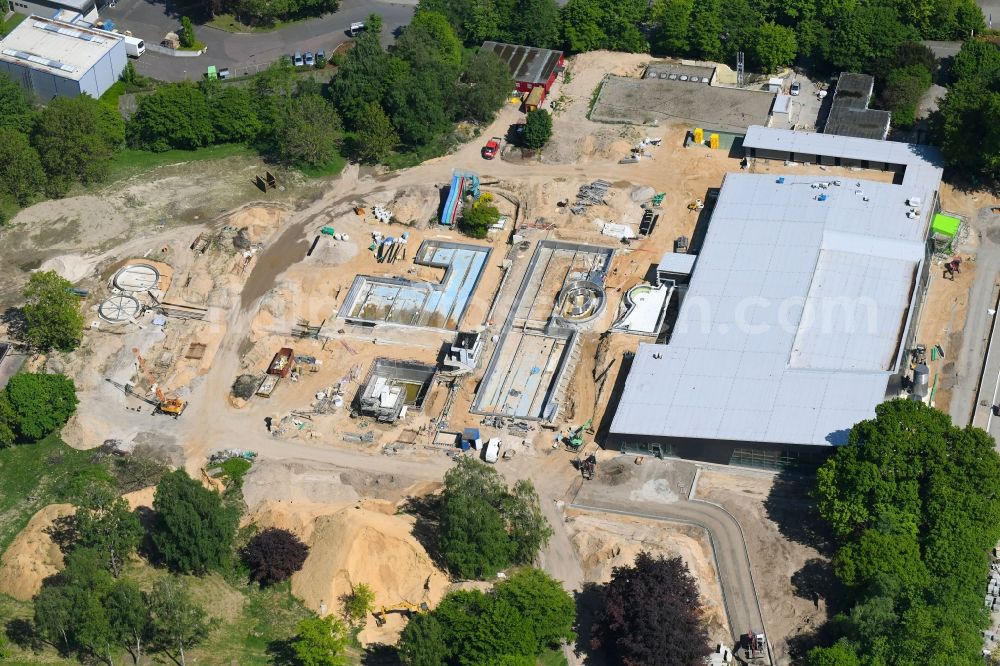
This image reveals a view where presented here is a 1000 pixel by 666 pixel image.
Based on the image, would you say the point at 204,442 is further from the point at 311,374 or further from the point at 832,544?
the point at 832,544

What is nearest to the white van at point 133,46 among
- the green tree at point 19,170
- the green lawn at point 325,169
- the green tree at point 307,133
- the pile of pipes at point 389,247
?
the green tree at point 19,170

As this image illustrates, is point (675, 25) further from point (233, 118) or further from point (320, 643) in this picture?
point (320, 643)

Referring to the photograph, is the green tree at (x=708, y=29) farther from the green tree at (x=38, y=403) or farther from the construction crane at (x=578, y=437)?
the green tree at (x=38, y=403)

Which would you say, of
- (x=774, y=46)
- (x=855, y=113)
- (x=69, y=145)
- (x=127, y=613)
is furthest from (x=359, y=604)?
(x=774, y=46)

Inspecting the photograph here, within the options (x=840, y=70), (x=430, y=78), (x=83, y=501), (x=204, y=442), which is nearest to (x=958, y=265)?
(x=840, y=70)

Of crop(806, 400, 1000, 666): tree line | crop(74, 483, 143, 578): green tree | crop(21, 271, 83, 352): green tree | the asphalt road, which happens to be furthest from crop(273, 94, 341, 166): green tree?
crop(806, 400, 1000, 666): tree line
